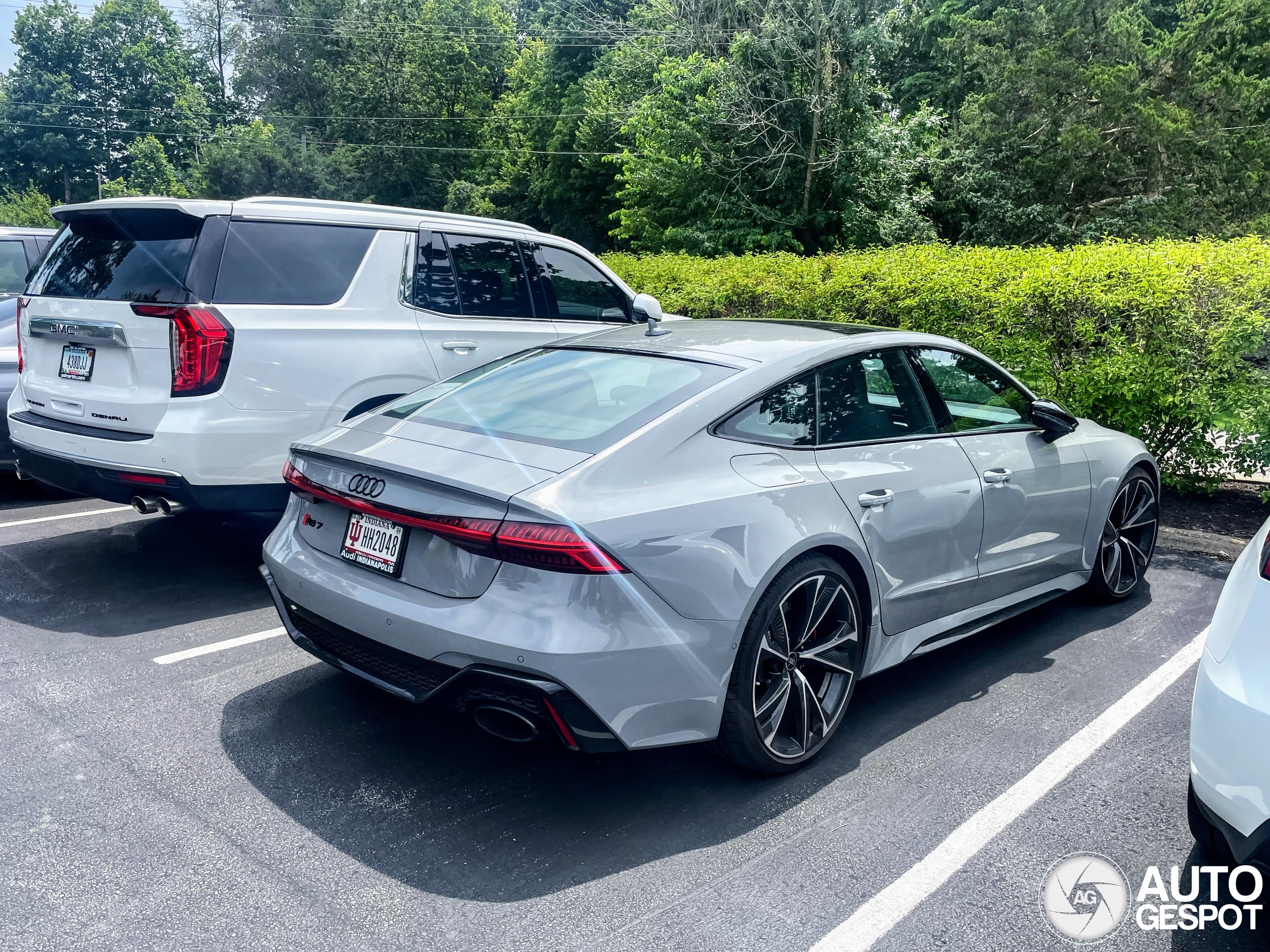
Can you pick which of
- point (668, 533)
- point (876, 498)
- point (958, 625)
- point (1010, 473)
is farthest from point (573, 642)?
point (1010, 473)

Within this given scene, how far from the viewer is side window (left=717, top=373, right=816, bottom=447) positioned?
11.6 ft

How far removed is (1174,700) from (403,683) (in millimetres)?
3200

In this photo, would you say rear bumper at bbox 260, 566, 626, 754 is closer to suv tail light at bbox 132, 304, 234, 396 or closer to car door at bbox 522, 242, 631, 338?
suv tail light at bbox 132, 304, 234, 396

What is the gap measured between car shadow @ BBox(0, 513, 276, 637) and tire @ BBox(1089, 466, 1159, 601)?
4.40 metres

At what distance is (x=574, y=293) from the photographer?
270 inches

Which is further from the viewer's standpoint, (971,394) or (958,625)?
(971,394)

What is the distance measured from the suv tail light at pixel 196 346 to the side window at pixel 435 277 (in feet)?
4.08

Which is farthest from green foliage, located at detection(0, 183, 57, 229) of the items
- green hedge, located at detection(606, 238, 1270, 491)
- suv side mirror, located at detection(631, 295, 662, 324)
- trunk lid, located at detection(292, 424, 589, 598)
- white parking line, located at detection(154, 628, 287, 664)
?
trunk lid, located at detection(292, 424, 589, 598)

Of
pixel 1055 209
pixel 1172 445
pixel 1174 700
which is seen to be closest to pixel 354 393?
pixel 1174 700

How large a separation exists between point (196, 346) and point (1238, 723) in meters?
4.49

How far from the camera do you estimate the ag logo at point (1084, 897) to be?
2732 millimetres

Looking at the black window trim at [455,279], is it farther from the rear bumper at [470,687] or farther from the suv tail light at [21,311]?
the rear bumper at [470,687]

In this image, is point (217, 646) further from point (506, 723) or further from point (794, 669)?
point (794, 669)

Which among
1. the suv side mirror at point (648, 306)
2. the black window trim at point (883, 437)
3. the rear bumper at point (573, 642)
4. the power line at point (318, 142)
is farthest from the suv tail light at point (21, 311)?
the power line at point (318, 142)
